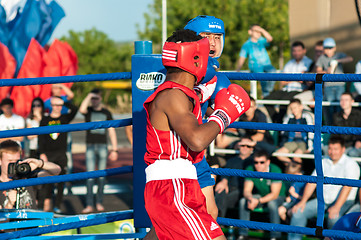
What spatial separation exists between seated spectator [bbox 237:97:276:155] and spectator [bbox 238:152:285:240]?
0.61 feet

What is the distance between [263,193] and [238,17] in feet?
91.6

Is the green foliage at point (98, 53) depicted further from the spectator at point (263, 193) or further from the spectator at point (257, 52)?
the spectator at point (263, 193)

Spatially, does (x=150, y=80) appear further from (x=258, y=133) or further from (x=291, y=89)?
(x=291, y=89)

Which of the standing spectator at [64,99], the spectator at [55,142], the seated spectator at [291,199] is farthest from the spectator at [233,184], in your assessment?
the standing spectator at [64,99]

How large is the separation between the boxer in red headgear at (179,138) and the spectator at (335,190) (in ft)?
10.5

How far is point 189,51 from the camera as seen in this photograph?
3.24 meters

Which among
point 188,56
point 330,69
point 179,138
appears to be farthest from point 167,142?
point 330,69

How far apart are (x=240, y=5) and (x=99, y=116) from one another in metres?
26.5

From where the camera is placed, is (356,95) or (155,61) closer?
(155,61)

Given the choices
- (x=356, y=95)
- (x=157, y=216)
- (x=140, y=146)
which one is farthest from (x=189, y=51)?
(x=356, y=95)

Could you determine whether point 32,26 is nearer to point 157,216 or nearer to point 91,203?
point 91,203

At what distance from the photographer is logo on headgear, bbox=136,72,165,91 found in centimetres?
414

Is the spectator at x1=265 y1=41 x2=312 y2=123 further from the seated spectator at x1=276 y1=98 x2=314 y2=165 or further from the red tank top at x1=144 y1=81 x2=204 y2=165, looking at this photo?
the red tank top at x1=144 y1=81 x2=204 y2=165

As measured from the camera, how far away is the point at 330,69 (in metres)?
7.93
